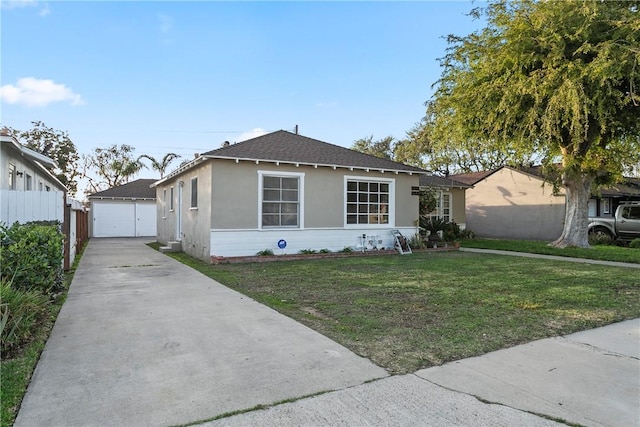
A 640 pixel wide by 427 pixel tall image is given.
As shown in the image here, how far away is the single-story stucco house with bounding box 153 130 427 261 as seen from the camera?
35.9 feet

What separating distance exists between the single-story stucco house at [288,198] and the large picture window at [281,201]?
0.03 m

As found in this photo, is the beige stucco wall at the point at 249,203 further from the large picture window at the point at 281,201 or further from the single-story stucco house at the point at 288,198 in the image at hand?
the large picture window at the point at 281,201

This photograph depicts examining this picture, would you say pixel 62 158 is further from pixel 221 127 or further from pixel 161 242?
pixel 161 242

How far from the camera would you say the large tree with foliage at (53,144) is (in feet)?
93.8

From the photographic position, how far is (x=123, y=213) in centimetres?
2428

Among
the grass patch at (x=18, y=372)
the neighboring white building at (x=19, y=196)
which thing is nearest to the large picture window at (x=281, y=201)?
the neighboring white building at (x=19, y=196)

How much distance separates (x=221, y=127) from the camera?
2836 cm

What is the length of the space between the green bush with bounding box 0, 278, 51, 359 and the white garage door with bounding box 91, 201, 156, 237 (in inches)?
845

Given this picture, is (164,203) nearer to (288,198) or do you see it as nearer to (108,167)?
(288,198)

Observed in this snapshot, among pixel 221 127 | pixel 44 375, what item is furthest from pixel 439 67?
pixel 221 127

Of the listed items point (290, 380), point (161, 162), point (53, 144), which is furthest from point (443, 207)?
point (53, 144)

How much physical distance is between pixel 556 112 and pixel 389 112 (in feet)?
28.1

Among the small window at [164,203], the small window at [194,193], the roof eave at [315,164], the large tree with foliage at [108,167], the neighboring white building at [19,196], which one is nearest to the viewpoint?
the neighboring white building at [19,196]

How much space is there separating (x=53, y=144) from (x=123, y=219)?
11.2 metres
